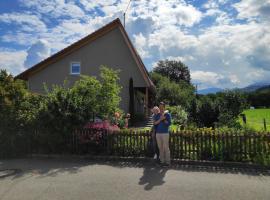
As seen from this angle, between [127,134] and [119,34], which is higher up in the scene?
[119,34]

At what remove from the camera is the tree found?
7556 cm

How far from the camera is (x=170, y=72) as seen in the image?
249ft

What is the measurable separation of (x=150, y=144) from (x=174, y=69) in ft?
221

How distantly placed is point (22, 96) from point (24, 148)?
70.4 inches

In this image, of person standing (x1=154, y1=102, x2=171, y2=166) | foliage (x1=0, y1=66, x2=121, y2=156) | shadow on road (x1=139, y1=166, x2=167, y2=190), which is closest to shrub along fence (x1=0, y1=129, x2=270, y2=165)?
foliage (x1=0, y1=66, x2=121, y2=156)

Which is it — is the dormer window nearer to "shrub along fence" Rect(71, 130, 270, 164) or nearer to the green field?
the green field

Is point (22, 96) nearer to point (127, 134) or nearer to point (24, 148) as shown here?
point (24, 148)

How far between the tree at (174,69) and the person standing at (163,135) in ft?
219

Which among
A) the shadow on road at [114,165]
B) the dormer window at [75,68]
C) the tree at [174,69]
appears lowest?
the shadow on road at [114,165]

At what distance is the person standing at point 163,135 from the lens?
9016 mm

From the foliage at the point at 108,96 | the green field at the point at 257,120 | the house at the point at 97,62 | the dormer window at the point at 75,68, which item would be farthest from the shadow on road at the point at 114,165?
the dormer window at the point at 75,68

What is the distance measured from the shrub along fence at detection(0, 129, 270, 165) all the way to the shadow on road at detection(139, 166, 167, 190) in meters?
1.18

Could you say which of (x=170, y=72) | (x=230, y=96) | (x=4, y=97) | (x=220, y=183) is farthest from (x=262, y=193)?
(x=170, y=72)

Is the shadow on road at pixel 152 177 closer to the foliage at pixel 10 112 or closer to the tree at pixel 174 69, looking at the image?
the foliage at pixel 10 112
